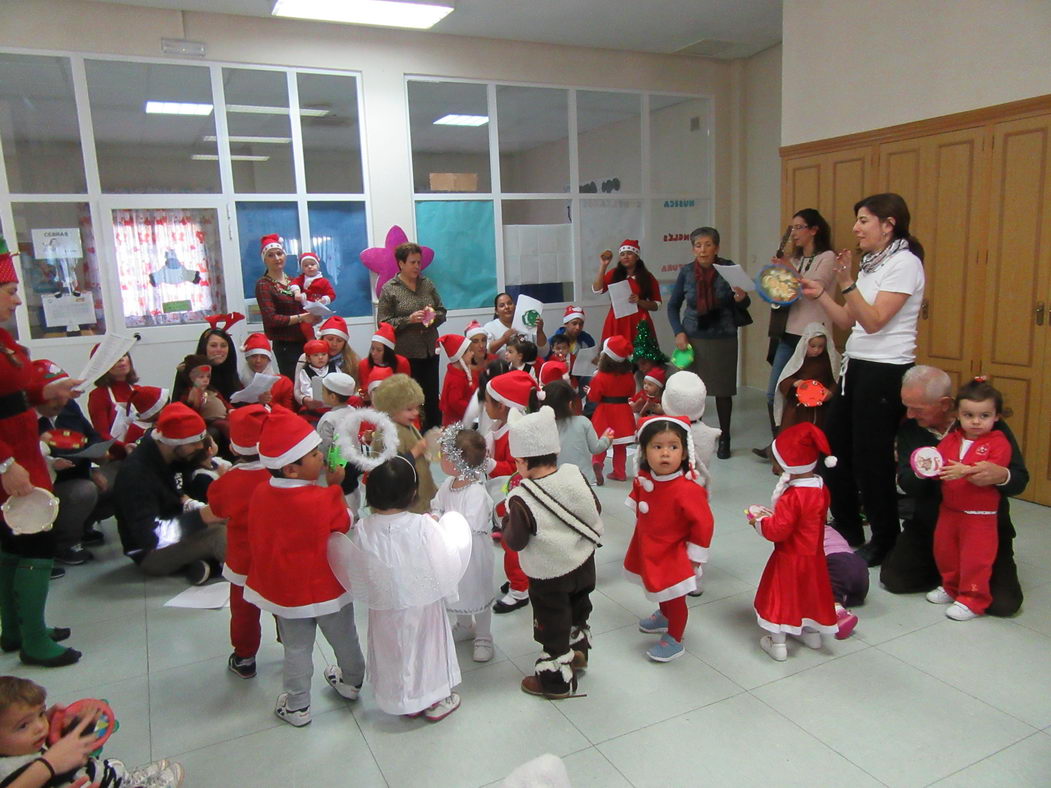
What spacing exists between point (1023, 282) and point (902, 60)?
168 centimetres

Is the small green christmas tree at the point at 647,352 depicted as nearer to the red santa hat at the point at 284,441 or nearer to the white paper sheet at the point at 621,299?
the white paper sheet at the point at 621,299

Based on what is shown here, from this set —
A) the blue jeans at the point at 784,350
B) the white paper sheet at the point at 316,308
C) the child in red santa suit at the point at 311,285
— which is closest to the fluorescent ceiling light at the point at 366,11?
the child in red santa suit at the point at 311,285

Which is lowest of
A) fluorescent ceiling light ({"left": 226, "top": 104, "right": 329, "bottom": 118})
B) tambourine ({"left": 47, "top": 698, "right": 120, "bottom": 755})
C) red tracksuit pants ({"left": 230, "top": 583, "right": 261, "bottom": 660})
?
red tracksuit pants ({"left": 230, "top": 583, "right": 261, "bottom": 660})

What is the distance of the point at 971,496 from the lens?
2.87 m

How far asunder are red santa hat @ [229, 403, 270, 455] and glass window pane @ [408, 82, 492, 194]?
4558 millimetres

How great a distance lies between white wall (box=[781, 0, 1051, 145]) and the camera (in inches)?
159

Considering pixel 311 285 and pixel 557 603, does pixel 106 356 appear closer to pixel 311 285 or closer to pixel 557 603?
pixel 557 603

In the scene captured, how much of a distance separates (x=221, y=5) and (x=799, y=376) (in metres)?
5.01

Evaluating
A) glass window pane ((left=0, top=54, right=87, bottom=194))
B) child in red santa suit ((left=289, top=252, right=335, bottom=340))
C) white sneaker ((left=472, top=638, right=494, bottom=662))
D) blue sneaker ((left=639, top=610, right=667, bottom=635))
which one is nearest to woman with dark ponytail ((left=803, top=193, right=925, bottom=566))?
blue sneaker ((left=639, top=610, right=667, bottom=635))

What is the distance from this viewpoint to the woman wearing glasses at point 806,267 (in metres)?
4.69

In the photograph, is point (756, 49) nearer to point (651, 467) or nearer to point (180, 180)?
point (180, 180)

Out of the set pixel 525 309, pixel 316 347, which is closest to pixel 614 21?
pixel 525 309

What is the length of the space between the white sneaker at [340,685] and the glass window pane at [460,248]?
451 centimetres

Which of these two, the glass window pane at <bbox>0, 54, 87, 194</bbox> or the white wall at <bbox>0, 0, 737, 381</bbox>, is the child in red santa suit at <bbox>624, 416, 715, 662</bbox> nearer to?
the white wall at <bbox>0, 0, 737, 381</bbox>
